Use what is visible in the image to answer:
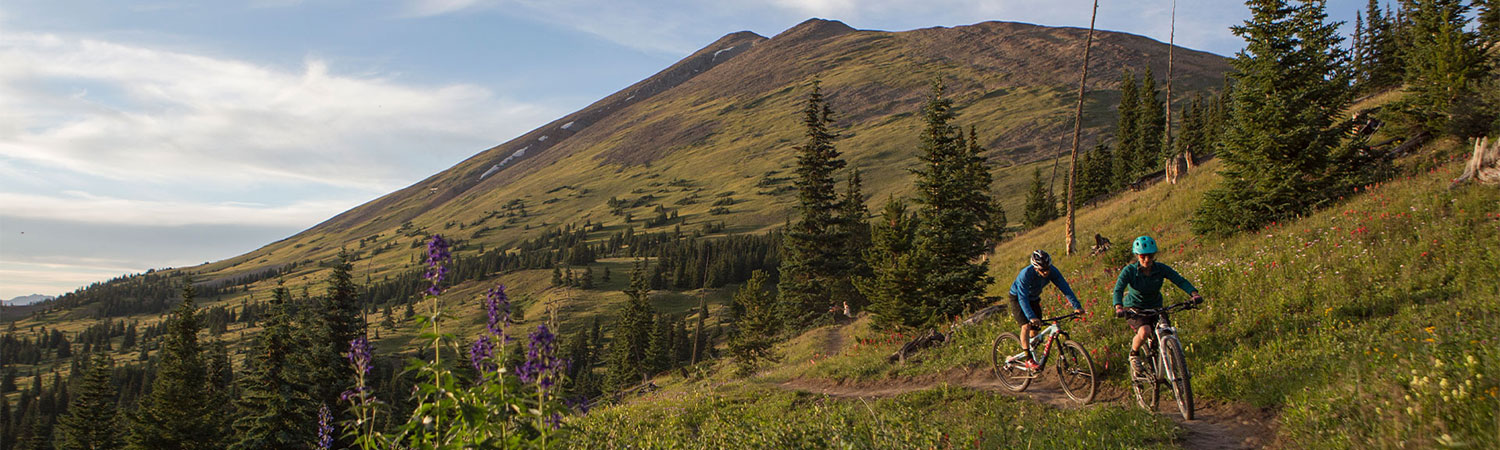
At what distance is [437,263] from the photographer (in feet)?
16.8

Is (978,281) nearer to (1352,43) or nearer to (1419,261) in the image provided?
(1419,261)

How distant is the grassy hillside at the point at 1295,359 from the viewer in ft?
20.9

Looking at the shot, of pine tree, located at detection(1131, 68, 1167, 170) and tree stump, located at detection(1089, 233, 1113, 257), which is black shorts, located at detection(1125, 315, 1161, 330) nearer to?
tree stump, located at detection(1089, 233, 1113, 257)

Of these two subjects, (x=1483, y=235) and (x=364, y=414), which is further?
→ (x=1483, y=235)

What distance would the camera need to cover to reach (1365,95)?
5719cm

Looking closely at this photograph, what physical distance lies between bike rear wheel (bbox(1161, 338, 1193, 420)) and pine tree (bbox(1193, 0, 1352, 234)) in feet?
47.6

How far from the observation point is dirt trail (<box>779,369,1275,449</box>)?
758cm

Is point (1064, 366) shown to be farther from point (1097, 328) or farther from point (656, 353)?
point (656, 353)

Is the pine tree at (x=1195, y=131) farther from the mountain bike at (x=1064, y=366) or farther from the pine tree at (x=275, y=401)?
the pine tree at (x=275, y=401)

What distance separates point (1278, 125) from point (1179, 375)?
1566 cm

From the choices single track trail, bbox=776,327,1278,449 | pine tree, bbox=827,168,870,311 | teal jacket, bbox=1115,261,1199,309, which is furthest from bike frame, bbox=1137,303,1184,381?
pine tree, bbox=827,168,870,311

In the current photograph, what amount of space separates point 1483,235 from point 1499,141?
383 centimetres

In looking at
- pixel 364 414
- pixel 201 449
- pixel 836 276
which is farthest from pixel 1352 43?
pixel 201 449

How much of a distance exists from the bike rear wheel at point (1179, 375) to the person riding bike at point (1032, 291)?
5.61 ft
